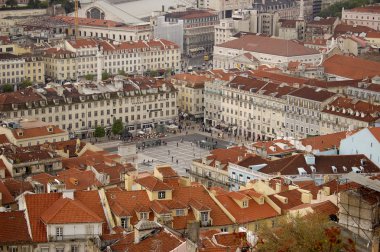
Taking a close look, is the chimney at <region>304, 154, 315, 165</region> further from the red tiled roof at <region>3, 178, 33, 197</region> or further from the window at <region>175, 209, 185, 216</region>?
the window at <region>175, 209, 185, 216</region>

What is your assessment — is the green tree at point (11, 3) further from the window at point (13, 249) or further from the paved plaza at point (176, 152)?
the window at point (13, 249)

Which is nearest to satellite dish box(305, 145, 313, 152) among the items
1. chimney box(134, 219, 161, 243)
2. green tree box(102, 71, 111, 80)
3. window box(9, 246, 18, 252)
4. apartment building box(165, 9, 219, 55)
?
window box(9, 246, 18, 252)

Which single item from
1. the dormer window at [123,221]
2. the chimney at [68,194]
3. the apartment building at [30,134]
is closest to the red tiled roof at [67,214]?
the chimney at [68,194]

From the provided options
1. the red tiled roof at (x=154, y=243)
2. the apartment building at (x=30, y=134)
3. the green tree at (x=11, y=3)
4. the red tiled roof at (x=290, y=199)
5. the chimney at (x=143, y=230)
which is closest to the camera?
the red tiled roof at (x=154, y=243)

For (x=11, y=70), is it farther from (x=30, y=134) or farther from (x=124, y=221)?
(x=124, y=221)

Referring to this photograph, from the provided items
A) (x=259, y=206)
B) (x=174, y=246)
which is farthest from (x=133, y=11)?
(x=174, y=246)

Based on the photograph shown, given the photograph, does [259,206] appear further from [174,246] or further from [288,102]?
[288,102]
